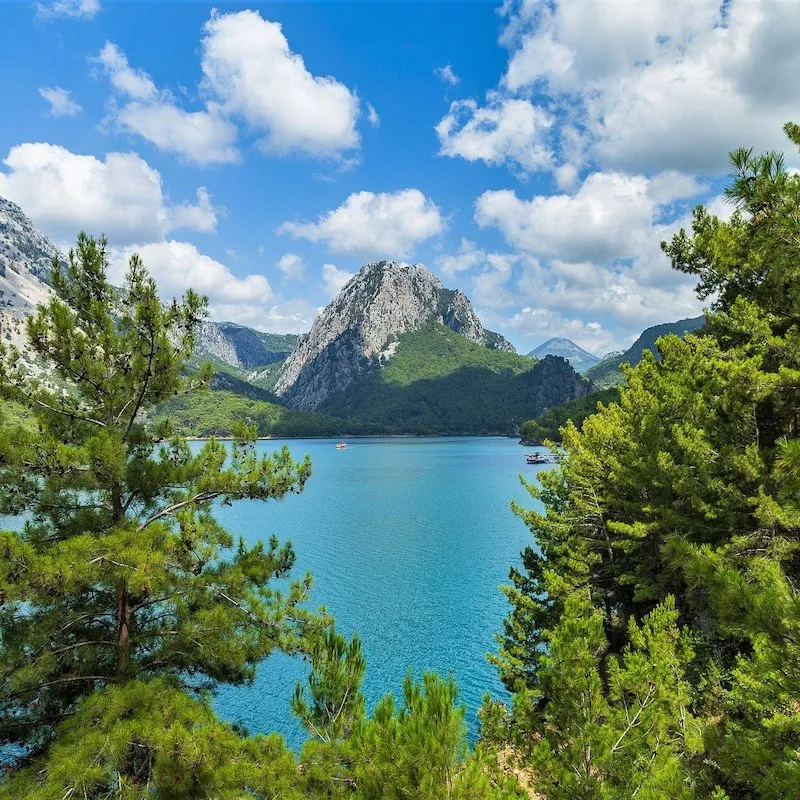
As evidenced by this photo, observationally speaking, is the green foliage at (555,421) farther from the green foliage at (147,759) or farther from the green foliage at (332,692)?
the green foliage at (147,759)

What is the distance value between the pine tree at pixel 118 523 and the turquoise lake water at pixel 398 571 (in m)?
4.72

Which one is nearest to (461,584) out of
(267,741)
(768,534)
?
(768,534)

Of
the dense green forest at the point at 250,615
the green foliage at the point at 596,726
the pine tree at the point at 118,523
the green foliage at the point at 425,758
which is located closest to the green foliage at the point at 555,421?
the dense green forest at the point at 250,615

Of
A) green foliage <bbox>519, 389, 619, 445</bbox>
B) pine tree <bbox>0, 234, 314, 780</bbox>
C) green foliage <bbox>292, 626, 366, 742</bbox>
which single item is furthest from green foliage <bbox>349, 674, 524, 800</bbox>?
green foliage <bbox>519, 389, 619, 445</bbox>

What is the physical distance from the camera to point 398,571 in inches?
1516

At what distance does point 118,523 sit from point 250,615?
291 cm

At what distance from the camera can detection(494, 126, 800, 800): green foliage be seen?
6492mm

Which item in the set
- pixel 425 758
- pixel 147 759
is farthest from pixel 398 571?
pixel 425 758

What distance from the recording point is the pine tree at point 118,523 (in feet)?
25.0

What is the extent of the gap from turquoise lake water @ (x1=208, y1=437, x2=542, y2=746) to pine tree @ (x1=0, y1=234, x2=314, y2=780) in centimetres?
472

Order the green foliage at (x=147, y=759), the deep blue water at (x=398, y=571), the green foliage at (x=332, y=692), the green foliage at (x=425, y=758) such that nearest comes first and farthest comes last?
the green foliage at (x=425, y=758)
the green foliage at (x=147, y=759)
the green foliage at (x=332, y=692)
the deep blue water at (x=398, y=571)

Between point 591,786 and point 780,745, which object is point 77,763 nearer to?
point 591,786

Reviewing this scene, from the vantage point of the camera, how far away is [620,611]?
19.1 metres

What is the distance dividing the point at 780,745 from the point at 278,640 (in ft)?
26.1
